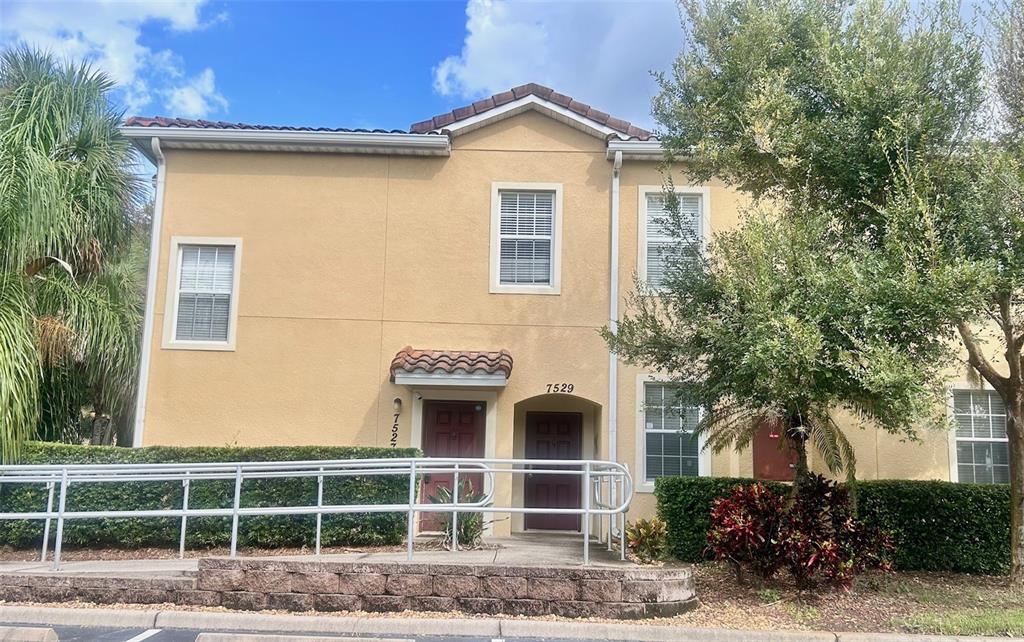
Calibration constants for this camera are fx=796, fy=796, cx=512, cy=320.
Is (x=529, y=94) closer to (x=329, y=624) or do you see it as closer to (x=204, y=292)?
(x=204, y=292)

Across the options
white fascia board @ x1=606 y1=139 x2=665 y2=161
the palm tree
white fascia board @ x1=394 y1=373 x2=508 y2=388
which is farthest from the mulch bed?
the palm tree

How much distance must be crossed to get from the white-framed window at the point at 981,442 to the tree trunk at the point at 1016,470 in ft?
9.27

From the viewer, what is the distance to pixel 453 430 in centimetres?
1174

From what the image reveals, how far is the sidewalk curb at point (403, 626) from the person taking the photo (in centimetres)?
654

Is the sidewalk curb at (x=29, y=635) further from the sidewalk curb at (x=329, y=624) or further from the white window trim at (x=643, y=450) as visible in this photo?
the white window trim at (x=643, y=450)

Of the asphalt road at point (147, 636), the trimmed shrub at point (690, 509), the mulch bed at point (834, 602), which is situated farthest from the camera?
the trimmed shrub at point (690, 509)

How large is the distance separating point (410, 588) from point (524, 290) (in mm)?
5526

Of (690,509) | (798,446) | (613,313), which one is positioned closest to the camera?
(798,446)

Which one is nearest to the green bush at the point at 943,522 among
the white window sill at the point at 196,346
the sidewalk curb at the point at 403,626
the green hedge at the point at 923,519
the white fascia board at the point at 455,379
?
the green hedge at the point at 923,519

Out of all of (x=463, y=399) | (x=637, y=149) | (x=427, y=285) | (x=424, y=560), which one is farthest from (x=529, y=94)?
(x=424, y=560)

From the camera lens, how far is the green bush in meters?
9.73

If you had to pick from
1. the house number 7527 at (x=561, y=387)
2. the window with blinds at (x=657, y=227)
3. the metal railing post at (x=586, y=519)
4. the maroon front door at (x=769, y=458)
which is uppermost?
the window with blinds at (x=657, y=227)

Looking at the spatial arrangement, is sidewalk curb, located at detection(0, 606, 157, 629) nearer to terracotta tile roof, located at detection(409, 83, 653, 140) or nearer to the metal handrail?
the metal handrail

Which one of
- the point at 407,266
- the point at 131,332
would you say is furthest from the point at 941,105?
the point at 131,332
